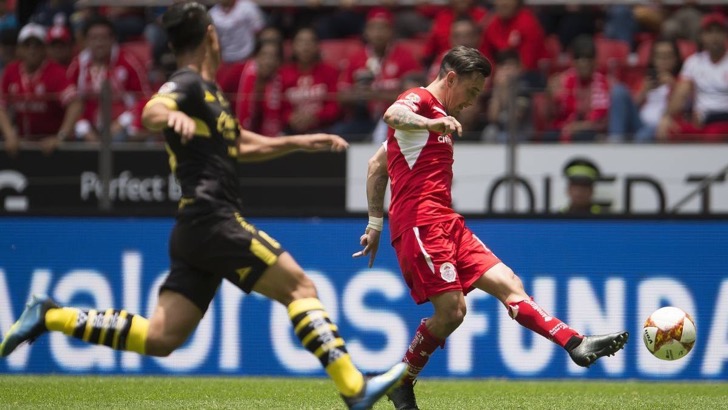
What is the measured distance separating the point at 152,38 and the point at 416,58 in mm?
3572

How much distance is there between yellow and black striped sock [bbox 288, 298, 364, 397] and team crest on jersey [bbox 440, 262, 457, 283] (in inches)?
46.7

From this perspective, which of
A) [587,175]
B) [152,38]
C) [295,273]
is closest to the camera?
[295,273]

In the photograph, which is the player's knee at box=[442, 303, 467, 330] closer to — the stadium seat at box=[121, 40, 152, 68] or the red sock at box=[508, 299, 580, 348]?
the red sock at box=[508, 299, 580, 348]

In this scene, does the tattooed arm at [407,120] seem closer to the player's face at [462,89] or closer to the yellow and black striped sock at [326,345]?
the player's face at [462,89]

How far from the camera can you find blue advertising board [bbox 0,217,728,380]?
34.5 feet

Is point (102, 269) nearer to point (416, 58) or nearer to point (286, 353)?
point (286, 353)

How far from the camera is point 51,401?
814 cm

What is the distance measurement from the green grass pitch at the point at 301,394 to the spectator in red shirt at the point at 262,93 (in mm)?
3018

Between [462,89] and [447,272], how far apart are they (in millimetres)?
1160

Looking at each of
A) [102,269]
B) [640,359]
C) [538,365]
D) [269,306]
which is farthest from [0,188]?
[640,359]

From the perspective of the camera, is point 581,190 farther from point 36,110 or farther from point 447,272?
point 36,110

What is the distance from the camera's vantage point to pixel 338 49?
14750mm

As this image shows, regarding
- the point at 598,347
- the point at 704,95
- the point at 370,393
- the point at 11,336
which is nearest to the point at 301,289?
the point at 370,393

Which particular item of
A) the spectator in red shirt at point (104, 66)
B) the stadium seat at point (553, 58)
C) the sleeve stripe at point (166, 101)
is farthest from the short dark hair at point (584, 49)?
the sleeve stripe at point (166, 101)
